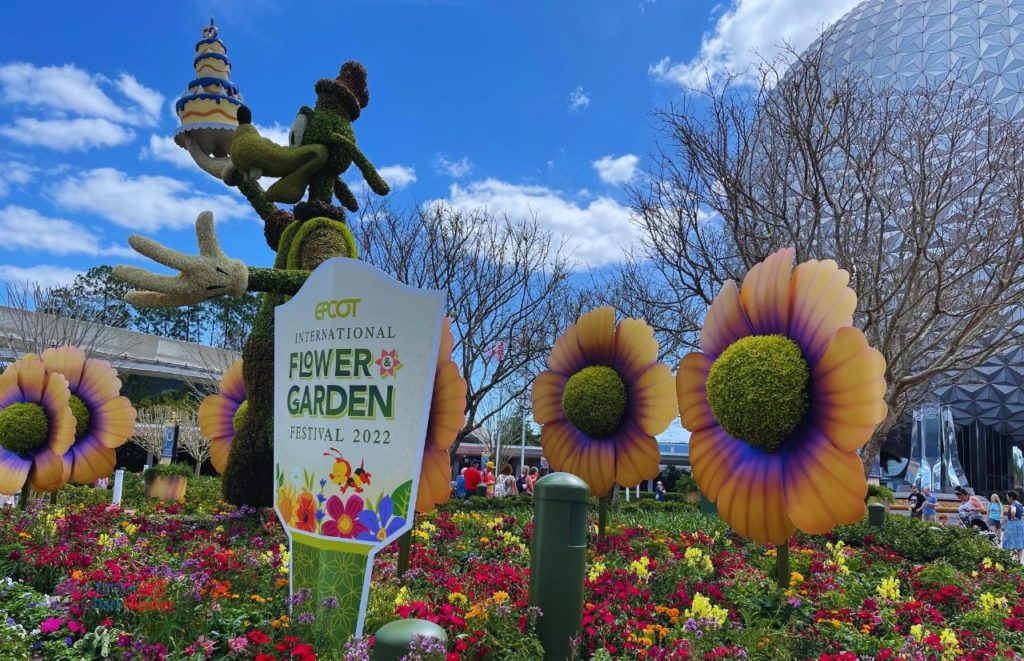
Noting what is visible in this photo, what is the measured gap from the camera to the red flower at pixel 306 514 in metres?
4.15

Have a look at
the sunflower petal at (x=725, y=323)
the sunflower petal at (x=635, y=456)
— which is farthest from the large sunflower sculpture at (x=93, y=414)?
the sunflower petal at (x=725, y=323)

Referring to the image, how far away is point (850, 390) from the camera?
4.57 meters

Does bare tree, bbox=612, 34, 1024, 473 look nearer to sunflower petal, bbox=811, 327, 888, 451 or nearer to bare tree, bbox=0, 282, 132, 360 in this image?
sunflower petal, bbox=811, 327, 888, 451

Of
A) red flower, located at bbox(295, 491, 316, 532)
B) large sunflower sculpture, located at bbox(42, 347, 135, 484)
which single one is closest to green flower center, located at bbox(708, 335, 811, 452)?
red flower, located at bbox(295, 491, 316, 532)

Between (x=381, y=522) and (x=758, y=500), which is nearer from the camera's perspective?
(x=381, y=522)

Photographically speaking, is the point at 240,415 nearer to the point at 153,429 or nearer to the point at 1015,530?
the point at 1015,530

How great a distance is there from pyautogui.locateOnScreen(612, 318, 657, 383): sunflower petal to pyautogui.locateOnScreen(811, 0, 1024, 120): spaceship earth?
69.1ft

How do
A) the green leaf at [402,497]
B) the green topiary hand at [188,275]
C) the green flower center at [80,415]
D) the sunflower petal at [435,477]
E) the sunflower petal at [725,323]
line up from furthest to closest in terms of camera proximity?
the green flower center at [80,415] → the sunflower petal at [725,323] → the sunflower petal at [435,477] → the green topiary hand at [188,275] → the green leaf at [402,497]

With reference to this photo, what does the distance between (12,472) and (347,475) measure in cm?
741

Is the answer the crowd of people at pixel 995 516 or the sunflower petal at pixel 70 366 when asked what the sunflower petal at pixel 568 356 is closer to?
the sunflower petal at pixel 70 366

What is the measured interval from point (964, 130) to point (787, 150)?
2.70 meters

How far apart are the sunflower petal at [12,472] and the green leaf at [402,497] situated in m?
7.56

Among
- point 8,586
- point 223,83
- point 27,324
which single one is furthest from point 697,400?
point 27,324

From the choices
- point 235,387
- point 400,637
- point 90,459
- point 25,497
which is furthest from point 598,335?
point 25,497
